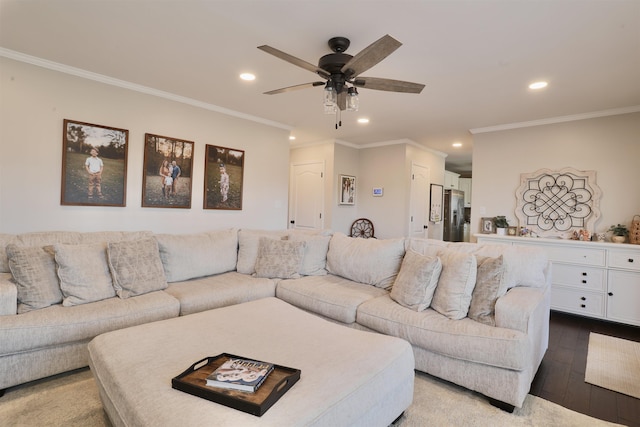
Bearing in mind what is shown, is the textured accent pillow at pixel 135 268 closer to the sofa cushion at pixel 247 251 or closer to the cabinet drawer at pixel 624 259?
the sofa cushion at pixel 247 251

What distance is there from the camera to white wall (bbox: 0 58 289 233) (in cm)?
278

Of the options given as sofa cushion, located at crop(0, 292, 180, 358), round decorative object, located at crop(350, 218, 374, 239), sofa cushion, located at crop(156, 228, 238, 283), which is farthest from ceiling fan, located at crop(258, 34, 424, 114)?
round decorative object, located at crop(350, 218, 374, 239)

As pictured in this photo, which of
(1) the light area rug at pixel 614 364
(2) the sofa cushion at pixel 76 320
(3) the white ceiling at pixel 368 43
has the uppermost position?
(3) the white ceiling at pixel 368 43

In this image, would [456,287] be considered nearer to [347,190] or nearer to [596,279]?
[596,279]

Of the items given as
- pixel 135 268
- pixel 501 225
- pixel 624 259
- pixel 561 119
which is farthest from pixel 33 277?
pixel 561 119

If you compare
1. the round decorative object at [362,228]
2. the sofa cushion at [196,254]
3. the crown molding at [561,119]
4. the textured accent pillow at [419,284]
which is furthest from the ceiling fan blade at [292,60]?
the round decorative object at [362,228]

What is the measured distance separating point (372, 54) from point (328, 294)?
1888mm

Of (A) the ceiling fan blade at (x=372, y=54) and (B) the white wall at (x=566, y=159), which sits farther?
(B) the white wall at (x=566, y=159)

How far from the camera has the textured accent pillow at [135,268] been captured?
8.25 feet

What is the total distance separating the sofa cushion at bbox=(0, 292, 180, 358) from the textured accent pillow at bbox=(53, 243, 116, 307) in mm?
69

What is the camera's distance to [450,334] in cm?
204

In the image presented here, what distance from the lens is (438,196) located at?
688cm

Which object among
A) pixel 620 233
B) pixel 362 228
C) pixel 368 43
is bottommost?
pixel 362 228

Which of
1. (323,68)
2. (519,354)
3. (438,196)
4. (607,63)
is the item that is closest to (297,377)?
(519,354)
